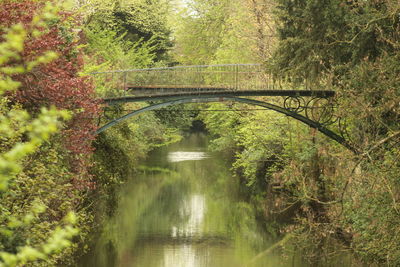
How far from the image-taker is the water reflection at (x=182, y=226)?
14820mm

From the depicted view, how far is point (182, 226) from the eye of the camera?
18.5 m

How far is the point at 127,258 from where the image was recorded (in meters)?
14.8

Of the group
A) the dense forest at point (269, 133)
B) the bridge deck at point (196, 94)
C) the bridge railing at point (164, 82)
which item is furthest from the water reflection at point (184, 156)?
the bridge deck at point (196, 94)

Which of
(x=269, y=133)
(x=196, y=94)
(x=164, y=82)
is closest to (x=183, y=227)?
(x=269, y=133)

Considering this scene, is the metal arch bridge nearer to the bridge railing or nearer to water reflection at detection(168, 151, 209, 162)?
the bridge railing

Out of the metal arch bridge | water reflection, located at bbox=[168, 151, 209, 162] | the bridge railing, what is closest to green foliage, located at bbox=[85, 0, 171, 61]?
water reflection, located at bbox=[168, 151, 209, 162]

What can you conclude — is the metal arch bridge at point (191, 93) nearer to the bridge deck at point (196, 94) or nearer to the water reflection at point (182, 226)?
the bridge deck at point (196, 94)

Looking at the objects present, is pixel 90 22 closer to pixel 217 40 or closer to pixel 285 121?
pixel 217 40

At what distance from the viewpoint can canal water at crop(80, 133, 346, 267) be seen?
582 inches

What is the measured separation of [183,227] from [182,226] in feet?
0.38

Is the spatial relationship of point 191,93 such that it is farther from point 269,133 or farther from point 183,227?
point 183,227

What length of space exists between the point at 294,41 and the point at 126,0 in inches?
704

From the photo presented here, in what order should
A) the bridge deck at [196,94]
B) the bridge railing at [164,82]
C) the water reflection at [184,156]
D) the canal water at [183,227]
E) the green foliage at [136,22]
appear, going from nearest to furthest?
the canal water at [183,227] < the bridge deck at [196,94] < the bridge railing at [164,82] < the green foliage at [136,22] < the water reflection at [184,156]

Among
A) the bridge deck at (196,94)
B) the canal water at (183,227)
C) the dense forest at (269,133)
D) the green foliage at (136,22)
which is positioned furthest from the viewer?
the green foliage at (136,22)
